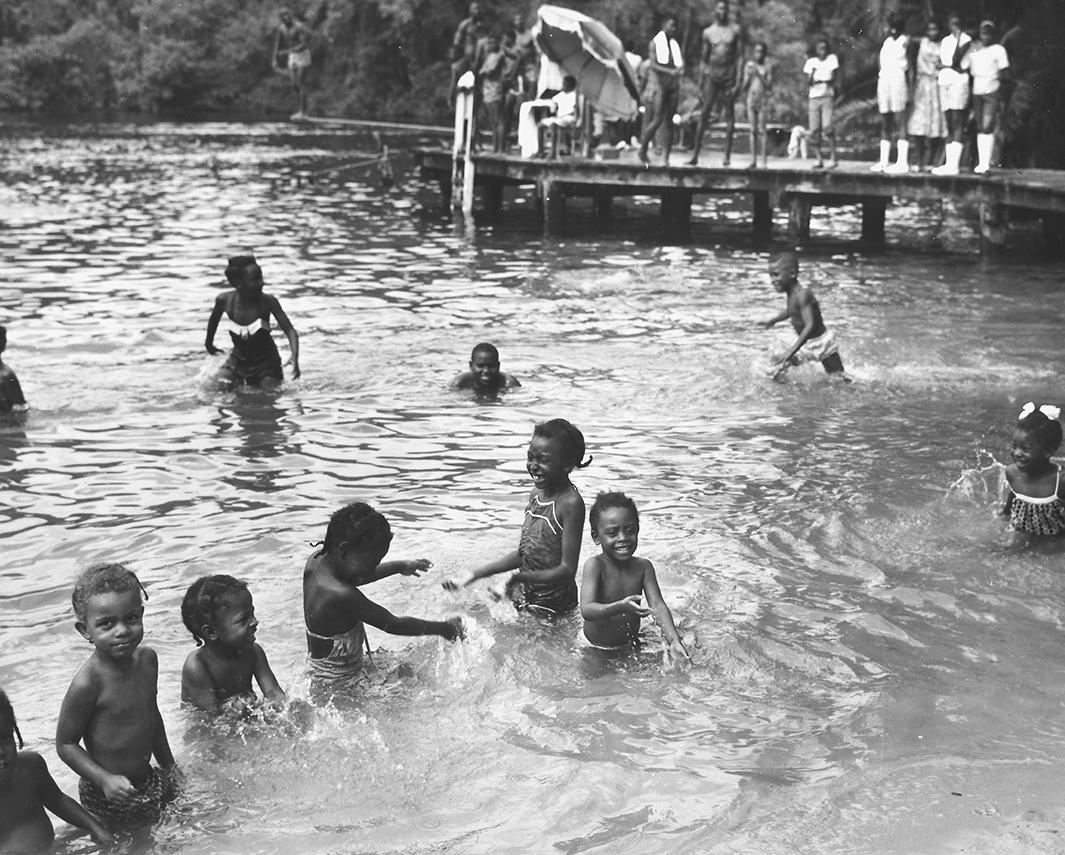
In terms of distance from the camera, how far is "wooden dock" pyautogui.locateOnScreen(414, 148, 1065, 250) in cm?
2052

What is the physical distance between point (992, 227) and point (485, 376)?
1230 cm

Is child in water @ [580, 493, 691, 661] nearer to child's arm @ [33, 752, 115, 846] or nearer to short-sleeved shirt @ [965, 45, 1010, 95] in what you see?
child's arm @ [33, 752, 115, 846]

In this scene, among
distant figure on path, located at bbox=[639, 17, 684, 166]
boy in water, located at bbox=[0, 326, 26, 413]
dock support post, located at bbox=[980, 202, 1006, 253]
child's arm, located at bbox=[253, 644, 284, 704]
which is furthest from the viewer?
distant figure on path, located at bbox=[639, 17, 684, 166]

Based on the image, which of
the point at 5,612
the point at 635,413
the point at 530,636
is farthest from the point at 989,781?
the point at 635,413

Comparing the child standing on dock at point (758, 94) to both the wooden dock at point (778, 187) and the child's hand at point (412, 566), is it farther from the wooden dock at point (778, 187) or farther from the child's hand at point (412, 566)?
the child's hand at point (412, 566)

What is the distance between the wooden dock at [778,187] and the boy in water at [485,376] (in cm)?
1013

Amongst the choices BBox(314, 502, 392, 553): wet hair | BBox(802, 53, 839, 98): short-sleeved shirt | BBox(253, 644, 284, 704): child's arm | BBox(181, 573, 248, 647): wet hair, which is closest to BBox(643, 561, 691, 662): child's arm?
BBox(314, 502, 392, 553): wet hair

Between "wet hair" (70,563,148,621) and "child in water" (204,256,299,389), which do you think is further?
"child in water" (204,256,299,389)

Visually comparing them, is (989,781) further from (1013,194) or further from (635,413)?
(1013,194)

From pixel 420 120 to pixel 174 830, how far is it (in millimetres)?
58917

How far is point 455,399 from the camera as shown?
12500 millimetres

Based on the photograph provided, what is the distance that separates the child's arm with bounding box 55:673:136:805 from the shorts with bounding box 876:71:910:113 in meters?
17.4

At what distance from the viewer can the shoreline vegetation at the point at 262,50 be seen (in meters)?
56.2

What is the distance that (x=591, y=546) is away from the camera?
876 centimetres
